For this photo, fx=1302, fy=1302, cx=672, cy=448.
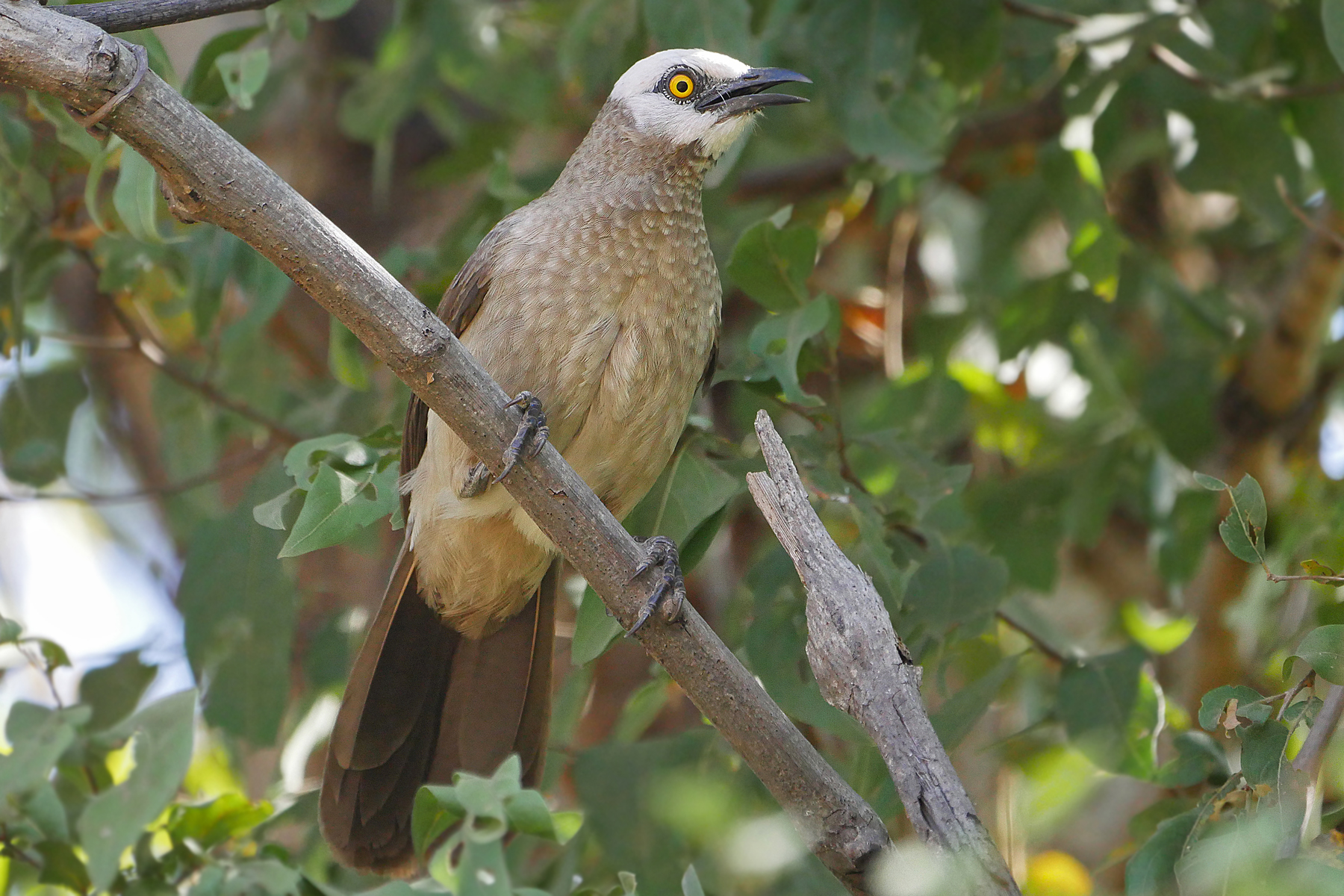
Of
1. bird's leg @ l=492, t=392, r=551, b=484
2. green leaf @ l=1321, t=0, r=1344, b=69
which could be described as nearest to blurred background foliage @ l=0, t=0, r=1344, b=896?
green leaf @ l=1321, t=0, r=1344, b=69

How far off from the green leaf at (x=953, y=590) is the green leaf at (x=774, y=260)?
0.68 meters

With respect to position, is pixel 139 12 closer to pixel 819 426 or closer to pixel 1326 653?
pixel 819 426

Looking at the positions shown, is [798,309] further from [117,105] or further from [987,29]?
[117,105]

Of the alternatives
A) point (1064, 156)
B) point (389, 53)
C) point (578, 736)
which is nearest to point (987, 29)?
point (1064, 156)

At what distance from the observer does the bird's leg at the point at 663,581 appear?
2436mm

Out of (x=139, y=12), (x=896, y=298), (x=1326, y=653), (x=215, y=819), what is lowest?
(x=896, y=298)

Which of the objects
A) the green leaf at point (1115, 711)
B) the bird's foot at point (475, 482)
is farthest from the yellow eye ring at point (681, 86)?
the green leaf at point (1115, 711)

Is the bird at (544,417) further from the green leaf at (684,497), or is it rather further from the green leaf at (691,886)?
the green leaf at (691,886)

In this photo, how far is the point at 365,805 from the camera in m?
3.21

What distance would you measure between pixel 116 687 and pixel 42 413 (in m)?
0.91

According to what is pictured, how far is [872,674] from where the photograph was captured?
7.13 feet

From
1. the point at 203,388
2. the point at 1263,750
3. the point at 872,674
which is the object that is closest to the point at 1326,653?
the point at 1263,750

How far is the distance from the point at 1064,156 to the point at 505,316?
67.1 inches

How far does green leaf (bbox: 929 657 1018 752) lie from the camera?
2793 mm
